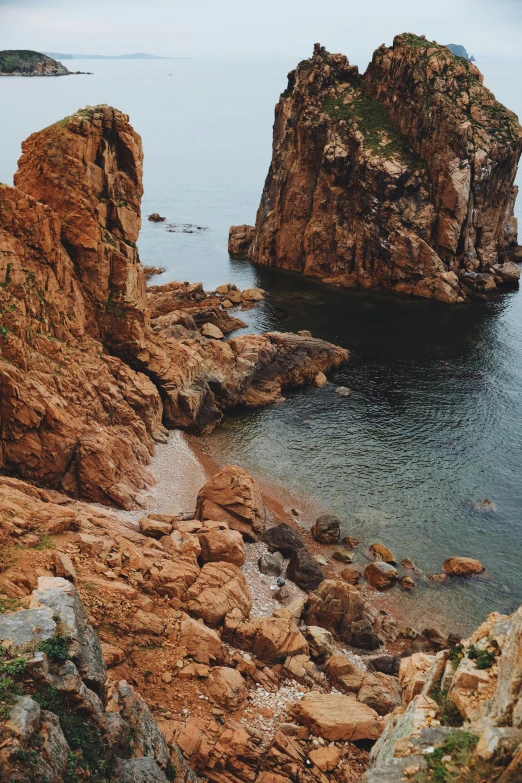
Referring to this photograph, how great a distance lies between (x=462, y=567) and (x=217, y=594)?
1886cm

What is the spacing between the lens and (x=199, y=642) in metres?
26.6

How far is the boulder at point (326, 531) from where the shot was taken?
43.8m

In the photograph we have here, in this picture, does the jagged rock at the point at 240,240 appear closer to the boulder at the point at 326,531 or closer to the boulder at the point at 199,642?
the boulder at the point at 326,531

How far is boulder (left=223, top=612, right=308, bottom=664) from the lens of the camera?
93.3 ft

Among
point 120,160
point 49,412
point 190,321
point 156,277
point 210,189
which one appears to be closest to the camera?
point 49,412

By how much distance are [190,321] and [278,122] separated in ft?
182

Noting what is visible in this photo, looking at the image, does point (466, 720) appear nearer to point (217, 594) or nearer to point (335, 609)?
point (217, 594)

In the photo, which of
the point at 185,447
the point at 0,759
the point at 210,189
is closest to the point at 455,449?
the point at 185,447

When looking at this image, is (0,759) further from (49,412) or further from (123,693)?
(49,412)

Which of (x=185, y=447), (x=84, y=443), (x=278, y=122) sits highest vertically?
(x=278, y=122)

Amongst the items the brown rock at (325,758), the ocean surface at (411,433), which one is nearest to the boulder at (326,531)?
the ocean surface at (411,433)

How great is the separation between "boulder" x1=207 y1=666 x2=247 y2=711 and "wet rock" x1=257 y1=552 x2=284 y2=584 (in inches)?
502

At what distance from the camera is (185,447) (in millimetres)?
51812

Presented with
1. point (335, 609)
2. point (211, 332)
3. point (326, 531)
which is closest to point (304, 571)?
point (335, 609)
